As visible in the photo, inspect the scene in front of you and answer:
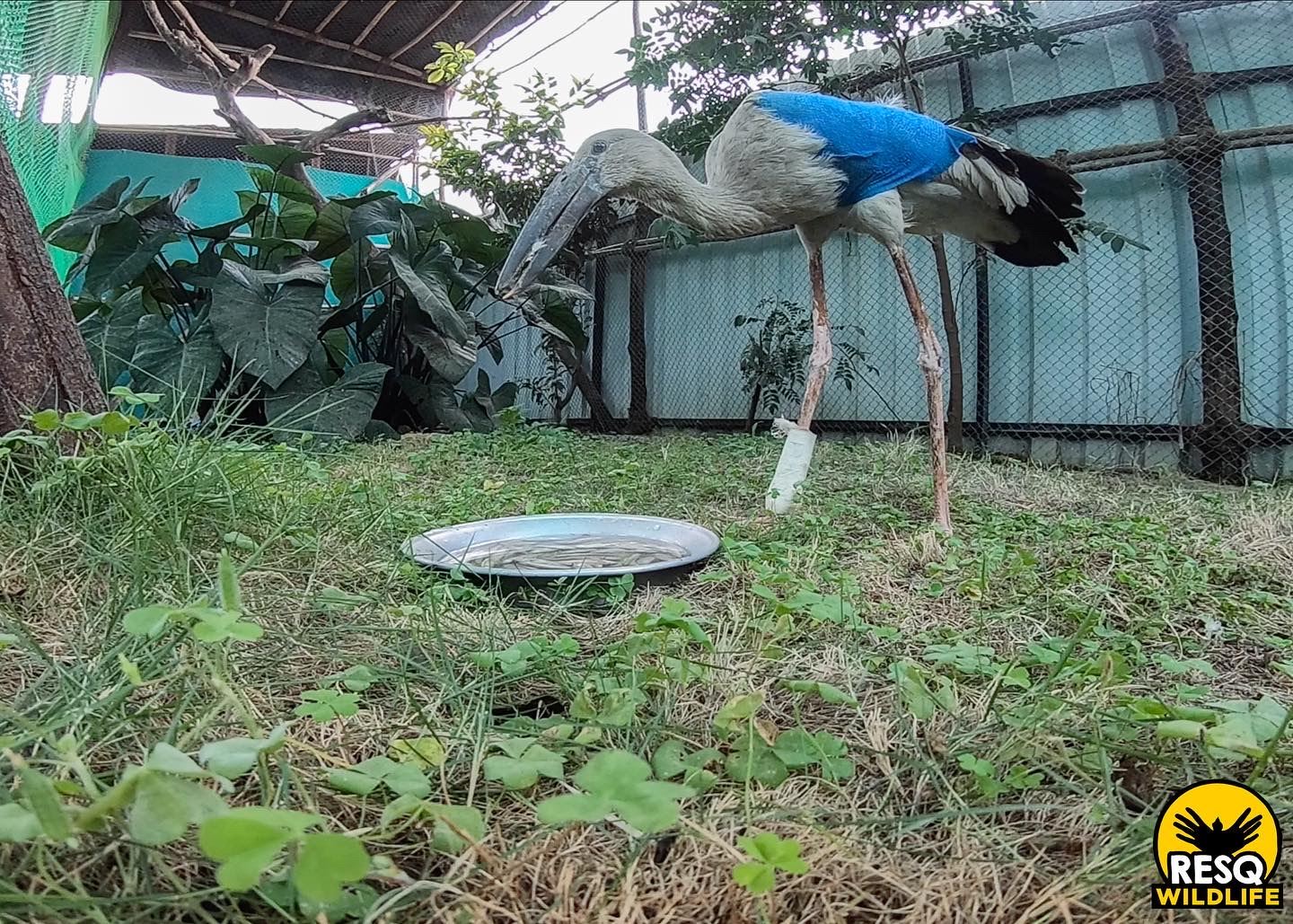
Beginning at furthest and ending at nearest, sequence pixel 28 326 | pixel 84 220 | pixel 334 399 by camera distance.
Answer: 1. pixel 84 220
2. pixel 334 399
3. pixel 28 326

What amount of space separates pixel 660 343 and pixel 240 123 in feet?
11.1

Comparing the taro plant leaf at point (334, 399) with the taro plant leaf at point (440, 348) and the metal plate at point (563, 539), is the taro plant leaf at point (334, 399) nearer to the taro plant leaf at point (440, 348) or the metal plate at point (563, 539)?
the taro plant leaf at point (440, 348)

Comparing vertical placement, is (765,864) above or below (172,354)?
below

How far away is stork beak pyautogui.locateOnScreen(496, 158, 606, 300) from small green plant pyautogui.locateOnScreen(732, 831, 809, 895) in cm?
213

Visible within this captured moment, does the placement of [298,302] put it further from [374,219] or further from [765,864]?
[765,864]

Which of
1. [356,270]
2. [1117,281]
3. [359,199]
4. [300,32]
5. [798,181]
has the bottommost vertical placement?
[1117,281]

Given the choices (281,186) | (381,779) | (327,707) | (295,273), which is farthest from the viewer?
(281,186)

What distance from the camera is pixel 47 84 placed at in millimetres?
3570

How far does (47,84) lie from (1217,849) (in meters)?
4.65

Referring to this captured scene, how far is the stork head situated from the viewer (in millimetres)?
2436

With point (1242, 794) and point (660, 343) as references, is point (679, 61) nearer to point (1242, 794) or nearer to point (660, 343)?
point (660, 343)

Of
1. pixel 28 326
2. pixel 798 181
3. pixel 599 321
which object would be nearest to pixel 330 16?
pixel 599 321

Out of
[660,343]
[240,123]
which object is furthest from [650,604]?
[240,123]

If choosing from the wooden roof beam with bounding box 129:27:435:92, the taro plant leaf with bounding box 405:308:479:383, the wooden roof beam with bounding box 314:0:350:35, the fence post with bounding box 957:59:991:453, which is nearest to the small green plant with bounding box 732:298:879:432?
the fence post with bounding box 957:59:991:453
